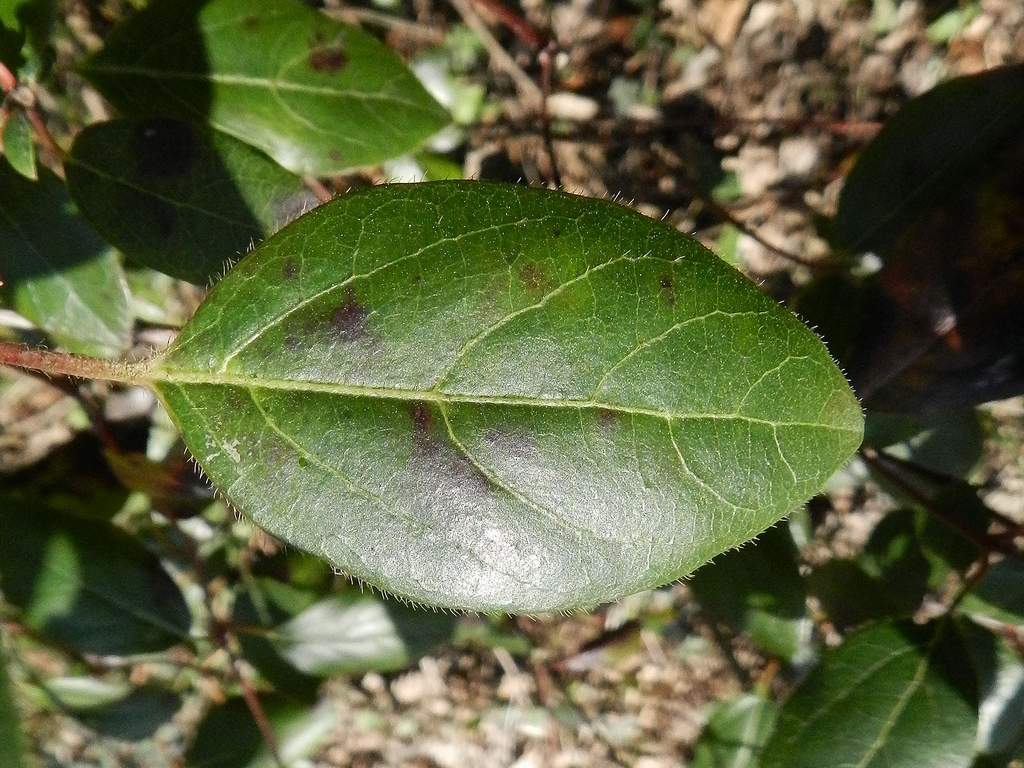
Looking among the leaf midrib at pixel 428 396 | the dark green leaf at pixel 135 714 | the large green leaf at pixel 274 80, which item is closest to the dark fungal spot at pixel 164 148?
the large green leaf at pixel 274 80

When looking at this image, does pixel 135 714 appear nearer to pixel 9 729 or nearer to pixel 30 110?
pixel 30 110

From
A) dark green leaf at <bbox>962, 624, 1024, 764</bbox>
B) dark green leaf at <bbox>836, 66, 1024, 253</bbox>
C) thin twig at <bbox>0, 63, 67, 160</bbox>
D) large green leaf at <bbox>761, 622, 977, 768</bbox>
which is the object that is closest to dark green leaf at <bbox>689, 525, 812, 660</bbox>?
large green leaf at <bbox>761, 622, 977, 768</bbox>

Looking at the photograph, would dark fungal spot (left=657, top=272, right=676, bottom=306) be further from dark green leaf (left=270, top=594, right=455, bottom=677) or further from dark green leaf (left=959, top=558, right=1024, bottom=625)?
dark green leaf (left=270, top=594, right=455, bottom=677)

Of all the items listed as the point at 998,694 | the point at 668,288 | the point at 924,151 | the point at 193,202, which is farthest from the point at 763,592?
the point at 193,202

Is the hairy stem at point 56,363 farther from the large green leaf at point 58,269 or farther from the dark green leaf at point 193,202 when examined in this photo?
the large green leaf at point 58,269

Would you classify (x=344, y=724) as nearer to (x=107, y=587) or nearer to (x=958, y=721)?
(x=107, y=587)
